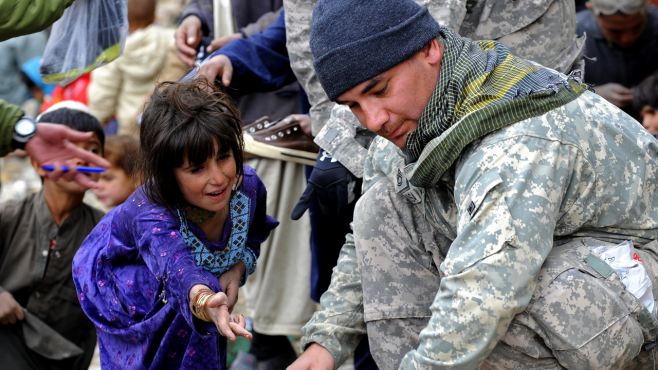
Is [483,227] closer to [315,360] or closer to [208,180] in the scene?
[315,360]

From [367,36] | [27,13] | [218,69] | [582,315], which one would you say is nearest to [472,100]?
[367,36]

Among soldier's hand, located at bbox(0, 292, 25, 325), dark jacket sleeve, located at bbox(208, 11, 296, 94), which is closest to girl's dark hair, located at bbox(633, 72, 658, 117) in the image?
dark jacket sleeve, located at bbox(208, 11, 296, 94)

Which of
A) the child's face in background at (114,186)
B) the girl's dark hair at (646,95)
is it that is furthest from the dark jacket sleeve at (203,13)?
the girl's dark hair at (646,95)

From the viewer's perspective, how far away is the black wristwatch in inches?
167

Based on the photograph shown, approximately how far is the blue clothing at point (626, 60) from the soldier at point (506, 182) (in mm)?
2543

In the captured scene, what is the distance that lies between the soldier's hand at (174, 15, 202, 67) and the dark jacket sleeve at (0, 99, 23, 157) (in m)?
0.77

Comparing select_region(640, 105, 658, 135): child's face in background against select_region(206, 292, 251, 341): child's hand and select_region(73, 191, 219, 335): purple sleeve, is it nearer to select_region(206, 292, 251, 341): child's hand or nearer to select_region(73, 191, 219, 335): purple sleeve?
select_region(73, 191, 219, 335): purple sleeve

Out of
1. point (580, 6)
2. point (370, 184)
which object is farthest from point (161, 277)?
point (580, 6)

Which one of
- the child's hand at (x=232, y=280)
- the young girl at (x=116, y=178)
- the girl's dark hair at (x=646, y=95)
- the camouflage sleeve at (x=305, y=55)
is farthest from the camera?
the girl's dark hair at (x=646, y=95)

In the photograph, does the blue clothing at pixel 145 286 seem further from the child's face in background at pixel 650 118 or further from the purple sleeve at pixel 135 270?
the child's face in background at pixel 650 118

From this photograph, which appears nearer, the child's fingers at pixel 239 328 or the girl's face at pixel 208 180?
the child's fingers at pixel 239 328

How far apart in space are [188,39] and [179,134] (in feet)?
5.39

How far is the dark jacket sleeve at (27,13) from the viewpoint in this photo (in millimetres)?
3846

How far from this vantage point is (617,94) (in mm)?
4988
